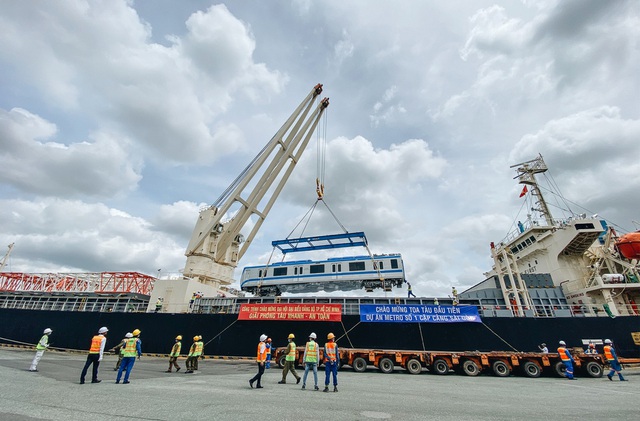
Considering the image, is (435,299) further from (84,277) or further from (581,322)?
(84,277)

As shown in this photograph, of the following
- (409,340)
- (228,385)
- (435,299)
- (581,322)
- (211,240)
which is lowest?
(228,385)

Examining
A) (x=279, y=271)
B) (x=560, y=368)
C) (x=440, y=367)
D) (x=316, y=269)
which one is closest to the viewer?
(x=560, y=368)

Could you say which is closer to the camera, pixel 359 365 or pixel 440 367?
pixel 440 367

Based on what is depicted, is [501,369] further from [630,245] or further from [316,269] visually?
[316,269]

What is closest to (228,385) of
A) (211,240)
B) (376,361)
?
(376,361)

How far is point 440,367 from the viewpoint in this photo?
44.1 ft

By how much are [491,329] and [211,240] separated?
2247cm

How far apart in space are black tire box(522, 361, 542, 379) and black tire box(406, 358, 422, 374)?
492 cm

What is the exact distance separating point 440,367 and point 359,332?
490 cm

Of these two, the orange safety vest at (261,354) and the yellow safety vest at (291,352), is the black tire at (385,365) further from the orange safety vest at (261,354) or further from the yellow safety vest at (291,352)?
the orange safety vest at (261,354)

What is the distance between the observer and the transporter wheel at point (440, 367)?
13.4m

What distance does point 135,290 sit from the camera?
30359 mm

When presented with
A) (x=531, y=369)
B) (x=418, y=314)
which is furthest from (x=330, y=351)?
(x=531, y=369)

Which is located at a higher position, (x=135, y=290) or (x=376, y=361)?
(x=135, y=290)
